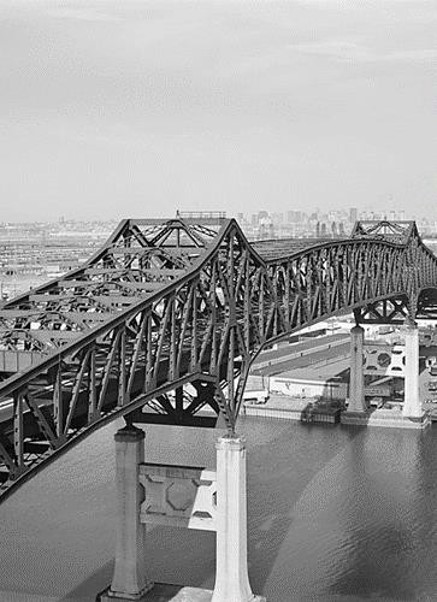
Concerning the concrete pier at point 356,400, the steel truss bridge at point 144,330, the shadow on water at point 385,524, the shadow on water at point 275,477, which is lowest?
the shadow on water at point 385,524

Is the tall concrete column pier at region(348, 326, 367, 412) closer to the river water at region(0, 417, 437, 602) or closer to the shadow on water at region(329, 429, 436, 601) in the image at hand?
the shadow on water at region(329, 429, 436, 601)

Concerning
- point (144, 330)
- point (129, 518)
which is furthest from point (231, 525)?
point (144, 330)

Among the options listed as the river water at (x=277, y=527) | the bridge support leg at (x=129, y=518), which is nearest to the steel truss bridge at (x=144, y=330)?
the bridge support leg at (x=129, y=518)

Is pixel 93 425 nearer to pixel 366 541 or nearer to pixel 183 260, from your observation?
pixel 183 260

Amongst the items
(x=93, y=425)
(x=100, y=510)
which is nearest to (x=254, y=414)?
(x=100, y=510)

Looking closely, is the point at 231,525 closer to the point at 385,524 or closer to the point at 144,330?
the point at 144,330

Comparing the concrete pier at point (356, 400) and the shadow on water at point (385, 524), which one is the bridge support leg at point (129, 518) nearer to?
the shadow on water at point (385, 524)
